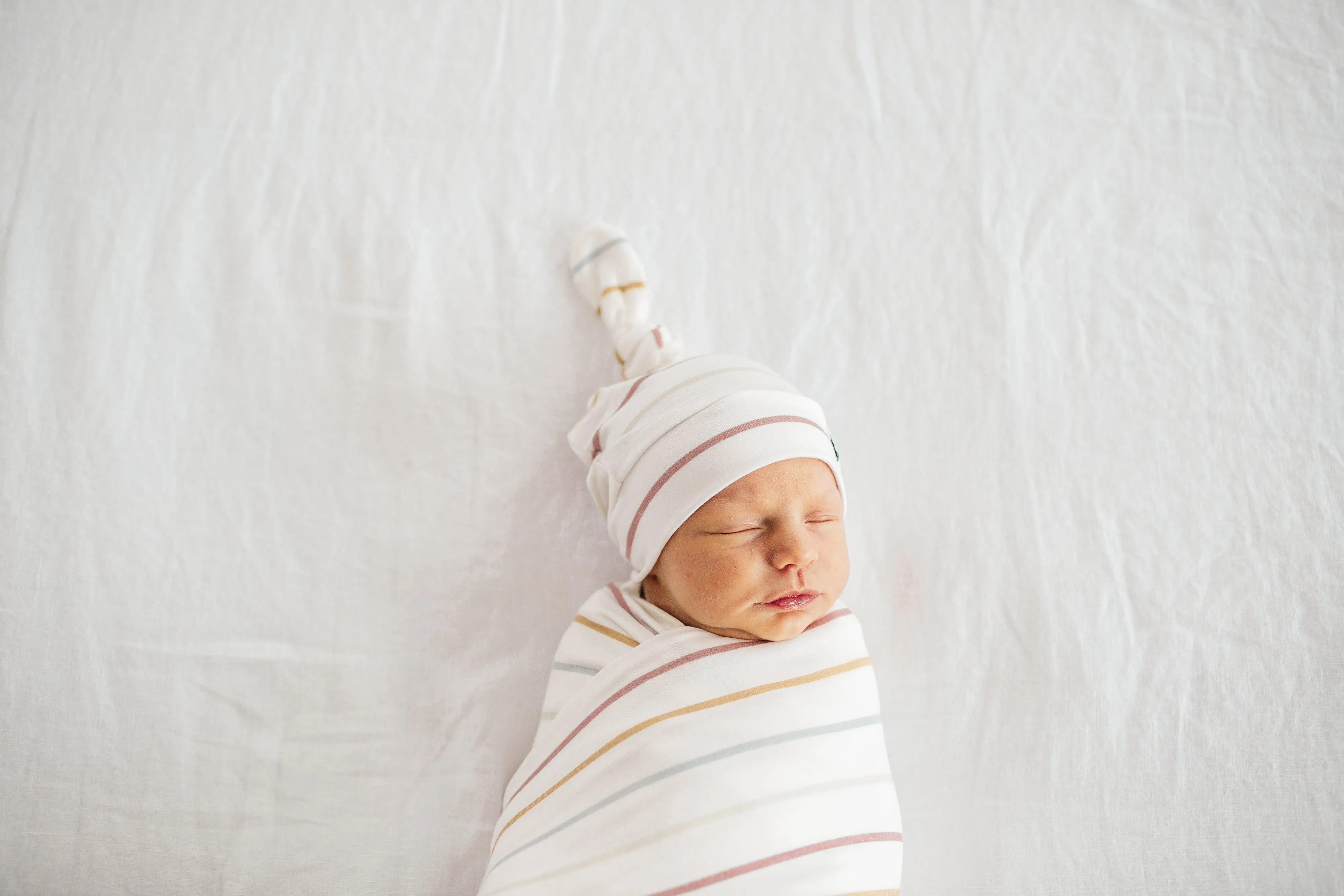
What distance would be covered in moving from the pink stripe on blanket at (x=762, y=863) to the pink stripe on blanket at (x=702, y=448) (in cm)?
40

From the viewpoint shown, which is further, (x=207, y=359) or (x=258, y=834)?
(x=207, y=359)

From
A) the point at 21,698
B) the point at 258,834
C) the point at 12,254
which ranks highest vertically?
the point at 12,254

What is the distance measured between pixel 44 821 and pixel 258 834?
276 mm

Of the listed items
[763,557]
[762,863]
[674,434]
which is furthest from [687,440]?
[762,863]

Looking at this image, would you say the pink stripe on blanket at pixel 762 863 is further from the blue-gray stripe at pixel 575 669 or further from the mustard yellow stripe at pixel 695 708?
the blue-gray stripe at pixel 575 669

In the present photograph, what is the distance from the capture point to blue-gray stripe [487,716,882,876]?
0.93m

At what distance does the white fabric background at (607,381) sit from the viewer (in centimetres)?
111

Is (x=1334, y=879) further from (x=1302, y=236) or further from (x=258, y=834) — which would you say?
(x=258, y=834)

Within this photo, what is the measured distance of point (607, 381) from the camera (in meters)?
1.25

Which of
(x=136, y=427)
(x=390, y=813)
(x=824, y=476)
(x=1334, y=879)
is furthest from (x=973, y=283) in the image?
(x=136, y=427)

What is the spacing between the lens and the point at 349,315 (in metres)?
1.24

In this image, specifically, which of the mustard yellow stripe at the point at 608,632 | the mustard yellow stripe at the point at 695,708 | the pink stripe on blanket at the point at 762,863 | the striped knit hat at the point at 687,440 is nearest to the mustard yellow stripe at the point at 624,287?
the striped knit hat at the point at 687,440

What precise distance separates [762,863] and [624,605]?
0.35m

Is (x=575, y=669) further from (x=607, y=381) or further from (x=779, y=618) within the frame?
(x=607, y=381)
